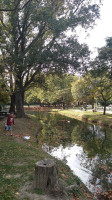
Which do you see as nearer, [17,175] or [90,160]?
[17,175]

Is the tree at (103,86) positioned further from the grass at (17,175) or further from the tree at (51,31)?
the grass at (17,175)

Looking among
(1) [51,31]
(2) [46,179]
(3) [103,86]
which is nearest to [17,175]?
(2) [46,179]

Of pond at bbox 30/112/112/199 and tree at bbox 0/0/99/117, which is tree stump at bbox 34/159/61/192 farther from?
tree at bbox 0/0/99/117

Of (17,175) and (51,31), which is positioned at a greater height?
(51,31)

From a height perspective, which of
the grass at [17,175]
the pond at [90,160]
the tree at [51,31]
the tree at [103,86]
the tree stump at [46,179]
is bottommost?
the pond at [90,160]

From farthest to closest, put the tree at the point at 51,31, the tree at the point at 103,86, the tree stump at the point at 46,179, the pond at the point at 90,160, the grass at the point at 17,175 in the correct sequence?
the tree at the point at 103,86 < the tree at the point at 51,31 < the pond at the point at 90,160 < the tree stump at the point at 46,179 < the grass at the point at 17,175

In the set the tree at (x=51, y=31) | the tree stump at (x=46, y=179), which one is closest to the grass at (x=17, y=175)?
the tree stump at (x=46, y=179)

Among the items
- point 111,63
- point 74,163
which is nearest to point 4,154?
point 74,163

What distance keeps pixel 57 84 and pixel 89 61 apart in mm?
8984

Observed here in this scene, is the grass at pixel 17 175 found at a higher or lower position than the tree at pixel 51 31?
lower

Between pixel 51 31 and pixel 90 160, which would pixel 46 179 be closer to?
pixel 90 160

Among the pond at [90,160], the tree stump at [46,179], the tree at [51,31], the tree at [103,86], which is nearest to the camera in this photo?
the tree stump at [46,179]

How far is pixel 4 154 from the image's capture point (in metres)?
9.02

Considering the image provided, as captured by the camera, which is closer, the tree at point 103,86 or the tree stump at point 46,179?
the tree stump at point 46,179
